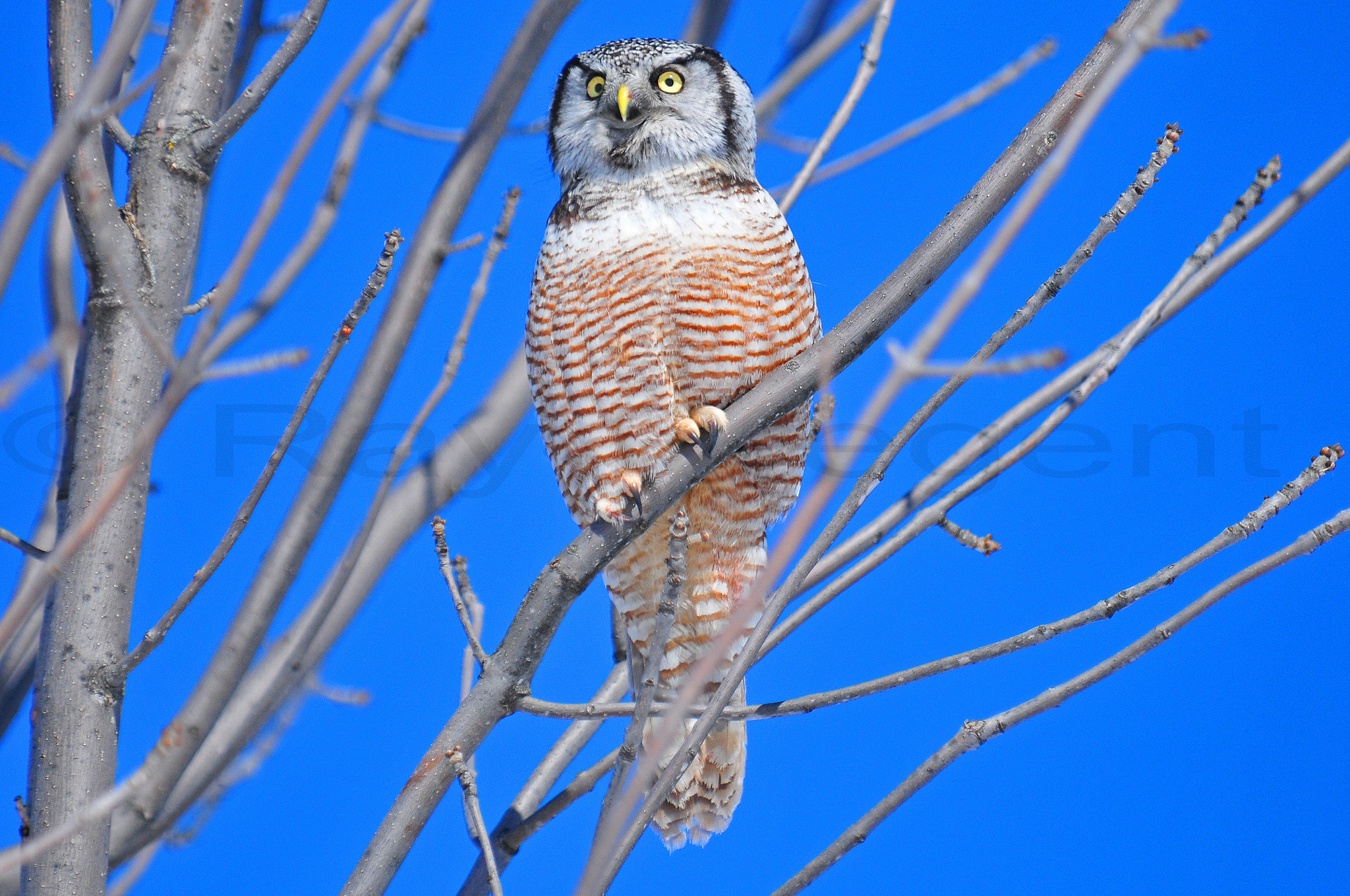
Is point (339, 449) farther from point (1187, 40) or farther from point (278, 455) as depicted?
point (1187, 40)

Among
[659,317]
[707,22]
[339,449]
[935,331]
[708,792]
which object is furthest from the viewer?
[707,22]

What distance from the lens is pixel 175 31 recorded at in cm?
117

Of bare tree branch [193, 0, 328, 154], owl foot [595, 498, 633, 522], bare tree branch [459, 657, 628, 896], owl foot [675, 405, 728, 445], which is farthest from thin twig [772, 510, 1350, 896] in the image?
bare tree branch [193, 0, 328, 154]

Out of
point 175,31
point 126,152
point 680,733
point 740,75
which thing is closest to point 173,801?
point 680,733

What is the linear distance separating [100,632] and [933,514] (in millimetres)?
886

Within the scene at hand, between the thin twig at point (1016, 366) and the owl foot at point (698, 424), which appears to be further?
the owl foot at point (698, 424)

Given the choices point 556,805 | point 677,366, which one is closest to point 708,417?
point 677,366

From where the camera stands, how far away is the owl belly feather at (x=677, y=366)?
1391 mm

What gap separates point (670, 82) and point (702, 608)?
0.84 metres

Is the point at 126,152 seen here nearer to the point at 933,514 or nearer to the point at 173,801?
the point at 173,801

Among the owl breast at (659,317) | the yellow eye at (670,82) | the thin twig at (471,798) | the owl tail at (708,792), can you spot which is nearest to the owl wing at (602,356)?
the owl breast at (659,317)

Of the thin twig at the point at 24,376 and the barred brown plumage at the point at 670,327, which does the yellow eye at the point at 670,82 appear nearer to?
the barred brown plumage at the point at 670,327

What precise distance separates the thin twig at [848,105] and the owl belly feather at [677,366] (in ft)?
0.17

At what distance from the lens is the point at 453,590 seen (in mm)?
1005
